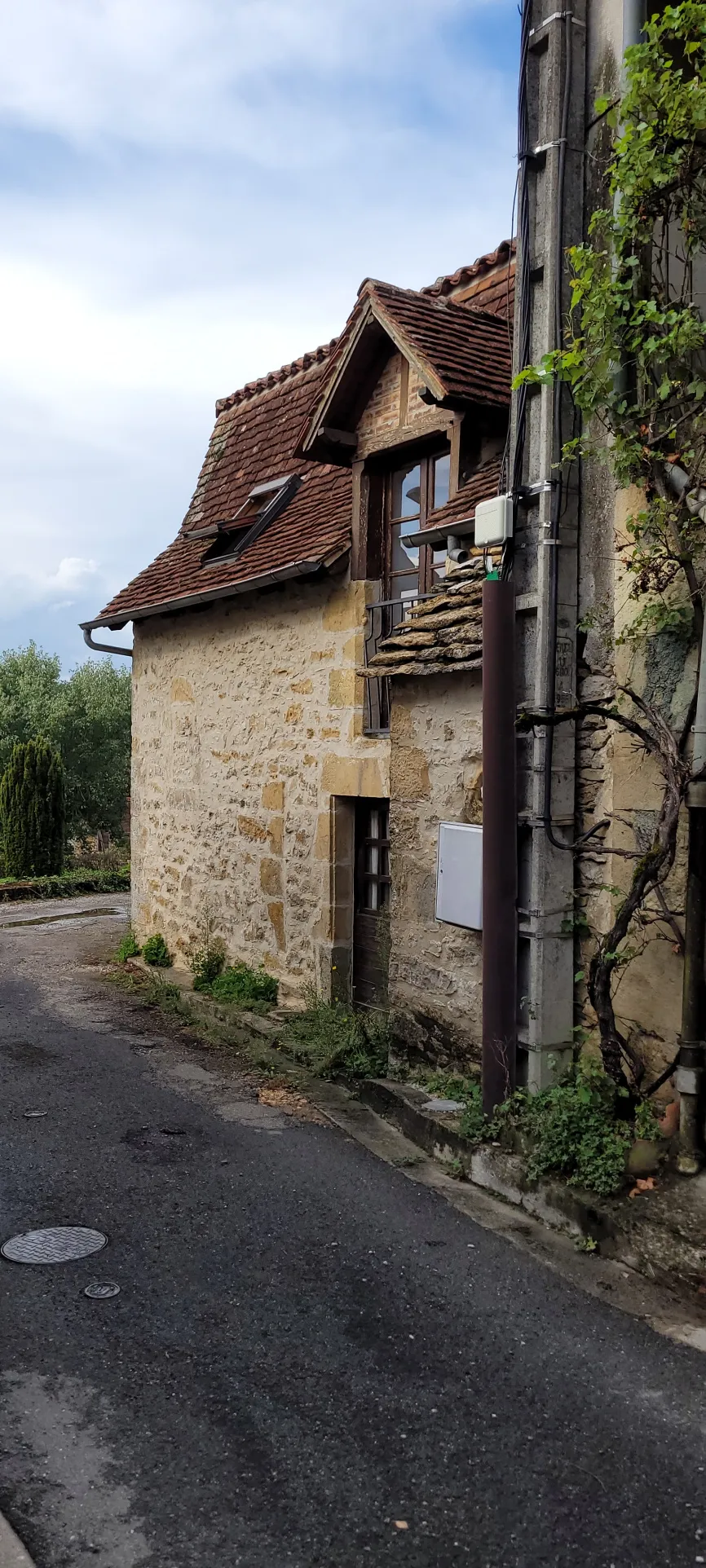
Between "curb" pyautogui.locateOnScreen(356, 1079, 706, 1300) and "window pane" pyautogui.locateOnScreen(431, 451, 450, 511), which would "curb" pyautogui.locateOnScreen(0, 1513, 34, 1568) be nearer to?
"curb" pyautogui.locateOnScreen(356, 1079, 706, 1300)

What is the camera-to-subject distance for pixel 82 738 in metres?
26.7

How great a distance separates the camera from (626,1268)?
4496mm

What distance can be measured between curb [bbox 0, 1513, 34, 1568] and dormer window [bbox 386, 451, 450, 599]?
623cm

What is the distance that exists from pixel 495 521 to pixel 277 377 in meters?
7.05

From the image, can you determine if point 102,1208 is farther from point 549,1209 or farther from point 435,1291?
point 549,1209

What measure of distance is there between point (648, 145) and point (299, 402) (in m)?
6.64

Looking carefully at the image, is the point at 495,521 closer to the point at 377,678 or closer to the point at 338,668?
the point at 377,678

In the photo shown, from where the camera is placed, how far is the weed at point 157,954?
37.6ft

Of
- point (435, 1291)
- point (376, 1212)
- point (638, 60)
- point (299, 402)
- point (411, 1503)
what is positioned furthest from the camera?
point (299, 402)

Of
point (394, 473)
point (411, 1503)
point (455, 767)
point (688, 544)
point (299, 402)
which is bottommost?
point (411, 1503)

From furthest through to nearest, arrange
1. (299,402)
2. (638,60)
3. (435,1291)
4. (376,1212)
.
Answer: (299,402) → (376,1212) → (638,60) → (435,1291)

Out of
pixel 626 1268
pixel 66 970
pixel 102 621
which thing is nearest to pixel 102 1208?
pixel 626 1268

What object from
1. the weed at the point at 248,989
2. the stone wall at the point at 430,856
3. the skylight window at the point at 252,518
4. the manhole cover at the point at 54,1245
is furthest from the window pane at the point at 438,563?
the manhole cover at the point at 54,1245

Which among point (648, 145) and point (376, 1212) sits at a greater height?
point (648, 145)
